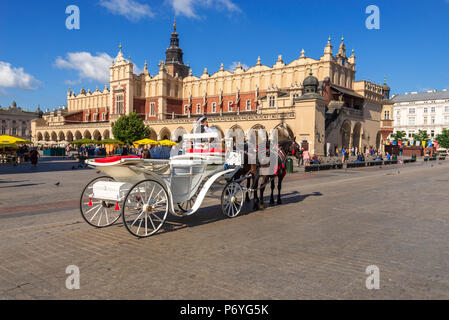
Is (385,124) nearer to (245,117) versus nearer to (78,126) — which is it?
(245,117)

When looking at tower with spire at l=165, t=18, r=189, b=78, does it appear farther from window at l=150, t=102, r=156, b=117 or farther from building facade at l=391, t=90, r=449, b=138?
building facade at l=391, t=90, r=449, b=138

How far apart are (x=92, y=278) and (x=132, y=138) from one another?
4856 centimetres

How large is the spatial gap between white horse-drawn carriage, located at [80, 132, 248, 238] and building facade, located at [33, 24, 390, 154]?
77.0 ft

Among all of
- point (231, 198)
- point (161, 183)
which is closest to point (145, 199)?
point (161, 183)

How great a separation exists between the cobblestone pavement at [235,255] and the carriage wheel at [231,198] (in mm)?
224

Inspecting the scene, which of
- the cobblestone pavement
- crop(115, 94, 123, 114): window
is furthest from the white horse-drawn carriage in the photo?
crop(115, 94, 123, 114): window

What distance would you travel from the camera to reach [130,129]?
166ft

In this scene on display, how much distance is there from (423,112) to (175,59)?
216ft

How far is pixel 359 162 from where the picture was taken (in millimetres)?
28828

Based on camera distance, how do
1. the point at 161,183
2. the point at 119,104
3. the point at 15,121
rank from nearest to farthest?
the point at 161,183 < the point at 119,104 < the point at 15,121

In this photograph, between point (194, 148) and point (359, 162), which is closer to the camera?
point (194, 148)

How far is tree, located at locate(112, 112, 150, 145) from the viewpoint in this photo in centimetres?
5056

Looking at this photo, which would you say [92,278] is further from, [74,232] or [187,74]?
[187,74]
